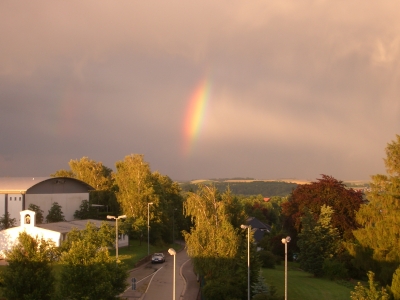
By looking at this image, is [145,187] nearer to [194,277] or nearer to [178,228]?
[178,228]

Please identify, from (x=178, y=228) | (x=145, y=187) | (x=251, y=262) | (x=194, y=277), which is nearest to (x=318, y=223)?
(x=194, y=277)

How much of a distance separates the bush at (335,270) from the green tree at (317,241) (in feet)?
4.04

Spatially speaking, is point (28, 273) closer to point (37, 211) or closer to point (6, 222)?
point (37, 211)

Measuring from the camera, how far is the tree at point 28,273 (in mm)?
27984

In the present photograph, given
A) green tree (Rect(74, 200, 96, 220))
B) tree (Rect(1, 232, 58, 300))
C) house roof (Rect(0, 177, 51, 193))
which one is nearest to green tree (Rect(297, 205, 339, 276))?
tree (Rect(1, 232, 58, 300))

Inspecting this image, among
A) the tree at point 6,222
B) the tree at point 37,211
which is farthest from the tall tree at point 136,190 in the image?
the tree at point 6,222

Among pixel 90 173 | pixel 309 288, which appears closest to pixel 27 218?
pixel 309 288

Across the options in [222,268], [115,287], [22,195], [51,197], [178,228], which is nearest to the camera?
[115,287]

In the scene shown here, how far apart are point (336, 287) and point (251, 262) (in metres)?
12.5

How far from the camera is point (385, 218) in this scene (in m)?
43.2

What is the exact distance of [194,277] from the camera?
4791cm

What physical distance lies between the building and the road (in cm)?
2901

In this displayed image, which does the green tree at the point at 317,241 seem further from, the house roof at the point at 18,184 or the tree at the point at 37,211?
the house roof at the point at 18,184

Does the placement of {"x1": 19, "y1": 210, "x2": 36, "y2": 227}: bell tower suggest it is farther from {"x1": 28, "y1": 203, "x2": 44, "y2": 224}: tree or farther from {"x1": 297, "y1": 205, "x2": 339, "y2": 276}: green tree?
{"x1": 297, "y1": 205, "x2": 339, "y2": 276}: green tree
